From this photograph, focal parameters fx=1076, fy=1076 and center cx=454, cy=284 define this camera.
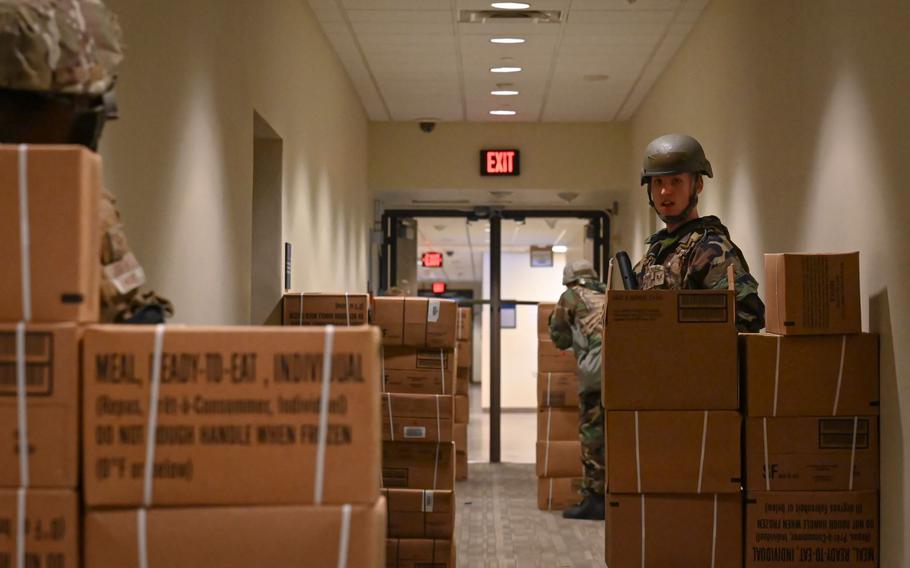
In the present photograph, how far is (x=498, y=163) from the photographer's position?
933 cm

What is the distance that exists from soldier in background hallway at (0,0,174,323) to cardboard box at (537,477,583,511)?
5376 mm

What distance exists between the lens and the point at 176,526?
5.73 feet

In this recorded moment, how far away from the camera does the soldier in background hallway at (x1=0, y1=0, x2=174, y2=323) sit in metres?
1.90

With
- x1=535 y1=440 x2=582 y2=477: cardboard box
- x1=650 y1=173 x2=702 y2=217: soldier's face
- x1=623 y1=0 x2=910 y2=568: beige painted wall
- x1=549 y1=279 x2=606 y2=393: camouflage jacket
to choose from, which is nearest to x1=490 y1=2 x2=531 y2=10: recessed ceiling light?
x1=623 y1=0 x2=910 y2=568: beige painted wall

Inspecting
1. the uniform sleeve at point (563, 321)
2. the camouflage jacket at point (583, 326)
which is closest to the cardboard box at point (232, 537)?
the camouflage jacket at point (583, 326)

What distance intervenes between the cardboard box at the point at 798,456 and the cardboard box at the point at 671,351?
0.13m

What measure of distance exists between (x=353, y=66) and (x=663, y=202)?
385cm

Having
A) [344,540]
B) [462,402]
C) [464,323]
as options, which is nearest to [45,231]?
[344,540]

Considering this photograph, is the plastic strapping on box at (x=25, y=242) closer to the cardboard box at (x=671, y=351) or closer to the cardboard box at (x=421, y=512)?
the cardboard box at (x=671, y=351)

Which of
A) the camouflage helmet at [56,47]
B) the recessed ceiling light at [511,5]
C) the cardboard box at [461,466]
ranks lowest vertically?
the cardboard box at [461,466]

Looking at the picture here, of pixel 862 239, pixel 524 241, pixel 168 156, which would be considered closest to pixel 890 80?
pixel 862 239

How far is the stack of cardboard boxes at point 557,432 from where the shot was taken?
7160 mm

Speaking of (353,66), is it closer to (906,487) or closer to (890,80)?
(890,80)

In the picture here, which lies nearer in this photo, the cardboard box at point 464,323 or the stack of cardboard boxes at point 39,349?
the stack of cardboard boxes at point 39,349
